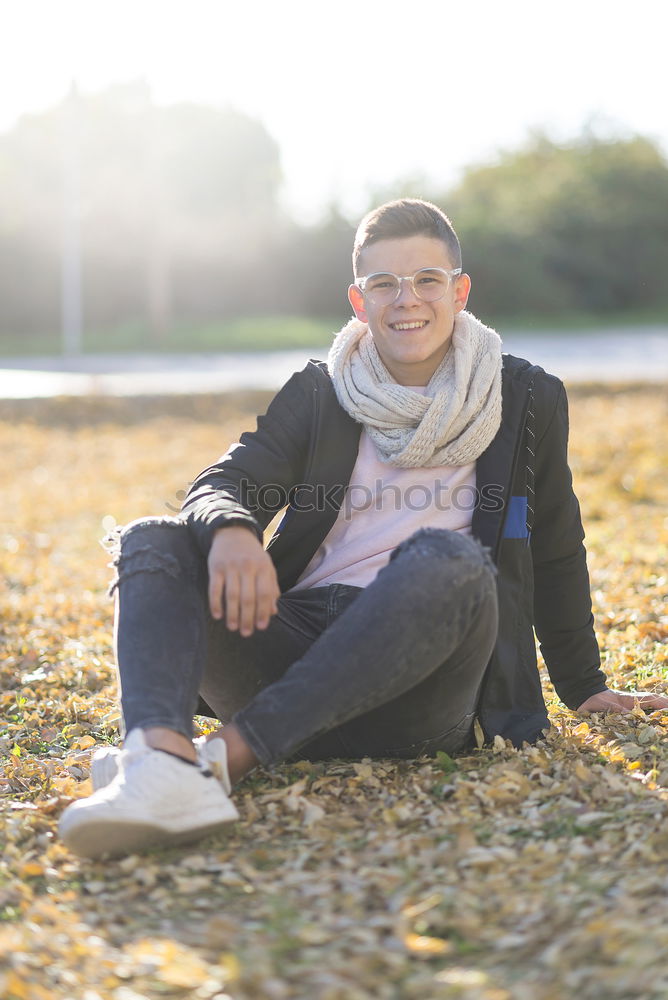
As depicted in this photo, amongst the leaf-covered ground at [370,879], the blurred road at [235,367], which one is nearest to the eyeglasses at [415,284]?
the leaf-covered ground at [370,879]

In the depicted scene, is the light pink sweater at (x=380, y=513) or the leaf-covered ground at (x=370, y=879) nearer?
the leaf-covered ground at (x=370, y=879)

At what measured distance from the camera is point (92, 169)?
97.9 feet

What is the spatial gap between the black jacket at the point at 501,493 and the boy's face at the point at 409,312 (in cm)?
19

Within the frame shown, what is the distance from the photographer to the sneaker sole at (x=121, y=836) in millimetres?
2459

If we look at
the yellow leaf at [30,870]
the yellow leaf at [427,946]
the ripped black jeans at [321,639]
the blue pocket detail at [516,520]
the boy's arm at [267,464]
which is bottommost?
the yellow leaf at [427,946]

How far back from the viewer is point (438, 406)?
9.99 ft

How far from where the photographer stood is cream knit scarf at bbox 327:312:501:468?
304 centimetres

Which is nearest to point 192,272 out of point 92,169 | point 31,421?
point 92,169

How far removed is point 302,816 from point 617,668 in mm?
1668

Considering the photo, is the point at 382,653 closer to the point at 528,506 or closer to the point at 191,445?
the point at 528,506

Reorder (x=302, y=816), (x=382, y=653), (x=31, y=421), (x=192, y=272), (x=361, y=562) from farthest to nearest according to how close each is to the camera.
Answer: (x=192, y=272) → (x=31, y=421) → (x=361, y=562) → (x=302, y=816) → (x=382, y=653)

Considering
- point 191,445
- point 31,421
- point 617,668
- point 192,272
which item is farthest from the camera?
point 192,272

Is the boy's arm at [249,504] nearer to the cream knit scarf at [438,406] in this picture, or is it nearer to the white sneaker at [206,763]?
the cream knit scarf at [438,406]

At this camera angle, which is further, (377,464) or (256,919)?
(377,464)
